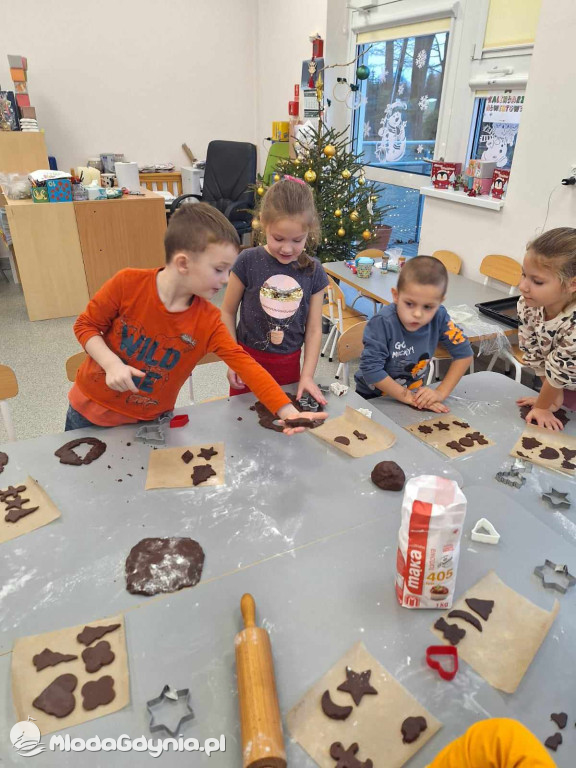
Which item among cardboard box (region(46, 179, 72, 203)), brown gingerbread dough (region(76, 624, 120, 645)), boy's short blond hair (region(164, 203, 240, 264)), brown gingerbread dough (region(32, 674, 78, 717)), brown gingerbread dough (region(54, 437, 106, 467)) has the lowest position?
brown gingerbread dough (region(32, 674, 78, 717))

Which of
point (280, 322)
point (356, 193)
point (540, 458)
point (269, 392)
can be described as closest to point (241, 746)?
point (269, 392)

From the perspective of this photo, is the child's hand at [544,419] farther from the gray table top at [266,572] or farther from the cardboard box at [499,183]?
the cardboard box at [499,183]

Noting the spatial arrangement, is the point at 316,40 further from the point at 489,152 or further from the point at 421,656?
the point at 421,656

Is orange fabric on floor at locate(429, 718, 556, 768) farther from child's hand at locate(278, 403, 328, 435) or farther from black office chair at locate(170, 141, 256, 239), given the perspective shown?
black office chair at locate(170, 141, 256, 239)

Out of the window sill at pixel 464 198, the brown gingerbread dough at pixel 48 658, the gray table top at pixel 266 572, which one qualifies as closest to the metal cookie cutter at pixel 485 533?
the gray table top at pixel 266 572

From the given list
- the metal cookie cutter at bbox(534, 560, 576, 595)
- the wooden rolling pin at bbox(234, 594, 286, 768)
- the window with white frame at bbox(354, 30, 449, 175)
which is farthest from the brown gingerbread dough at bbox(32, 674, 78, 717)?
the window with white frame at bbox(354, 30, 449, 175)

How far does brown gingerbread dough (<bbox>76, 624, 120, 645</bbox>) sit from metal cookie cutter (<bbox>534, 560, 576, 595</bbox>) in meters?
0.81

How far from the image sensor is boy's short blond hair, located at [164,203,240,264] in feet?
4.33

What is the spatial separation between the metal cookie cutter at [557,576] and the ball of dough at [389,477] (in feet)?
1.12

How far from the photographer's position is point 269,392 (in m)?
1.46

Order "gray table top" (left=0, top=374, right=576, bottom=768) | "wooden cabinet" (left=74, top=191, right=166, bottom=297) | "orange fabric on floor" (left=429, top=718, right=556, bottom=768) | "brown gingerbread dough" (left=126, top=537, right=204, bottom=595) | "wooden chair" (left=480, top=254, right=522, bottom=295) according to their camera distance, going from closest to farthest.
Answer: "orange fabric on floor" (left=429, top=718, right=556, bottom=768) → "gray table top" (left=0, top=374, right=576, bottom=768) → "brown gingerbread dough" (left=126, top=537, right=204, bottom=595) → "wooden chair" (left=480, top=254, right=522, bottom=295) → "wooden cabinet" (left=74, top=191, right=166, bottom=297)

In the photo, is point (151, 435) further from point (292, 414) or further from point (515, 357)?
point (515, 357)

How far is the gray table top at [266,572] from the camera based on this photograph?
0.80 meters

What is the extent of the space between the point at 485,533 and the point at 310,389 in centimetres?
72
